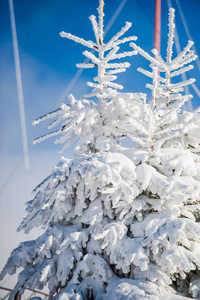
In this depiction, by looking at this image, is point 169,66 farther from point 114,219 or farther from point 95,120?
point 114,219

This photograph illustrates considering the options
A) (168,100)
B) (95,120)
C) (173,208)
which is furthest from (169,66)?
(173,208)

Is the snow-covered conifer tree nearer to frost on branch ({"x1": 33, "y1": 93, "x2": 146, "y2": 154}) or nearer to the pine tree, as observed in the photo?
the pine tree

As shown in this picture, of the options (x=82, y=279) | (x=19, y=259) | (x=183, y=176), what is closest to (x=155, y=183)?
(x=183, y=176)

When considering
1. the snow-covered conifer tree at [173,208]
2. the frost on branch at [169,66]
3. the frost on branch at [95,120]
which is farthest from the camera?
the frost on branch at [169,66]

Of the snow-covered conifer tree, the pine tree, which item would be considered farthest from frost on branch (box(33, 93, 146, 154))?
the snow-covered conifer tree

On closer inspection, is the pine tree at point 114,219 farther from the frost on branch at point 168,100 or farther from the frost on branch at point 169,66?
the frost on branch at point 169,66

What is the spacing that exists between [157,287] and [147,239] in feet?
1.96

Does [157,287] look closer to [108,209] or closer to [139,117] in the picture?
[108,209]

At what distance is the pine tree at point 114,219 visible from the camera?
3293 millimetres

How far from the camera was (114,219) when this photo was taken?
4.13 m

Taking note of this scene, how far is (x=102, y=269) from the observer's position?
11.6 feet

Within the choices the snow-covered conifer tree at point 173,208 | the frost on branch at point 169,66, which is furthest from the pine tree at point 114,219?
the frost on branch at point 169,66

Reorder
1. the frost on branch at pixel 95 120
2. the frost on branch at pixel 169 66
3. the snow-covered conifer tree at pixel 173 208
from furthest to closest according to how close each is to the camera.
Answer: the frost on branch at pixel 169 66, the frost on branch at pixel 95 120, the snow-covered conifer tree at pixel 173 208

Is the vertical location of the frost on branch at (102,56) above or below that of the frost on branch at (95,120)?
above
